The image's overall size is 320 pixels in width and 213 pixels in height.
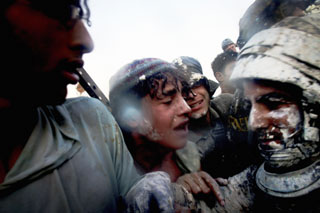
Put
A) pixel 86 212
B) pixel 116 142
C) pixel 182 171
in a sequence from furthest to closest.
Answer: pixel 182 171
pixel 116 142
pixel 86 212

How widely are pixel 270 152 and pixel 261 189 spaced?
357 millimetres

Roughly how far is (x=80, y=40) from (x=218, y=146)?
8.16 feet

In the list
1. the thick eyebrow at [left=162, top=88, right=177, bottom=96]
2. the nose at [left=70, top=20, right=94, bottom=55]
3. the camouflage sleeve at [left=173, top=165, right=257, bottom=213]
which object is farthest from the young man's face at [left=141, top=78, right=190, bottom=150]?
the nose at [left=70, top=20, right=94, bottom=55]

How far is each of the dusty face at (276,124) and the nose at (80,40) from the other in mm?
1393

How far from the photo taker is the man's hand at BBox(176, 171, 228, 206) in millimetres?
1658

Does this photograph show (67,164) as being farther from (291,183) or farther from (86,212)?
(291,183)

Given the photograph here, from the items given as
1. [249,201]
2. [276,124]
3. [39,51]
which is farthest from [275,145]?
[39,51]

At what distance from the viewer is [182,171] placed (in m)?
2.13

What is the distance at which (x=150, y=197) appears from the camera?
1.10 metres

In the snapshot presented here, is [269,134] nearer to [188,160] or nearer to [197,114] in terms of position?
[188,160]

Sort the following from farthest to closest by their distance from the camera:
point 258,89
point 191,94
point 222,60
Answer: point 222,60 → point 191,94 → point 258,89

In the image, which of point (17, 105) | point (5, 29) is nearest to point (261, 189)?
point (17, 105)

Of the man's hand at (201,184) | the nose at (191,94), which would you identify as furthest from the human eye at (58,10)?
the nose at (191,94)

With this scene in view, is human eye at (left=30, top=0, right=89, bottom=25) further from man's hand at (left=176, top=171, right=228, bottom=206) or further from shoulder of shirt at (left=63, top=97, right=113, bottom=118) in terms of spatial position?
man's hand at (left=176, top=171, right=228, bottom=206)
